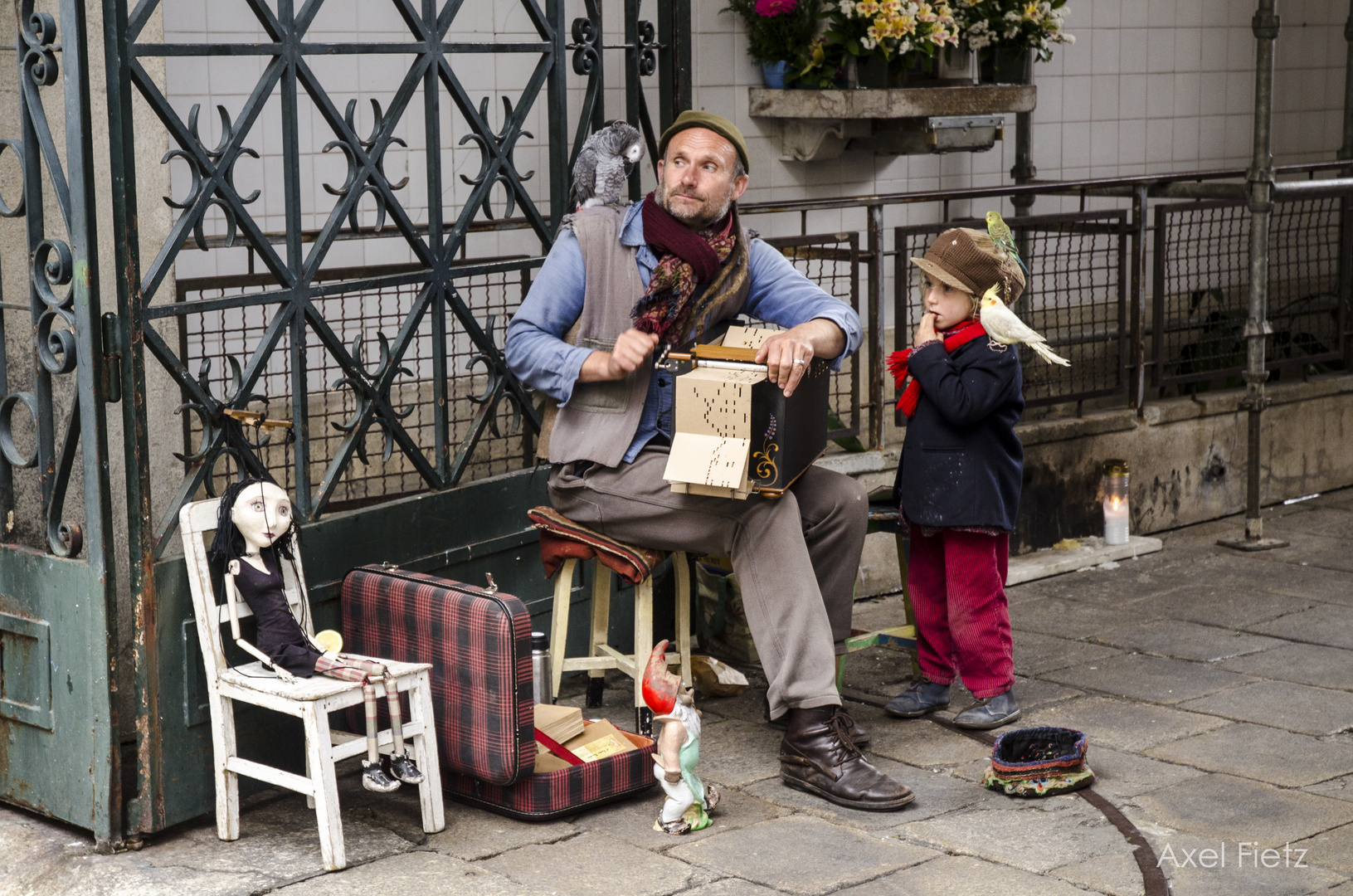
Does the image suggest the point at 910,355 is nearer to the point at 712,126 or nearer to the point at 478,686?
the point at 712,126

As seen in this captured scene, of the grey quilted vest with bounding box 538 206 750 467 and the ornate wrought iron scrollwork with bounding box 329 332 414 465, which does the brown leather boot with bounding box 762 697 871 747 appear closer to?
the grey quilted vest with bounding box 538 206 750 467

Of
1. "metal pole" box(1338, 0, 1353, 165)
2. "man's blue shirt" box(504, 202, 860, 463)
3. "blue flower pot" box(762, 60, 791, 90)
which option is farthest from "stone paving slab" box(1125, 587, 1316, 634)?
"metal pole" box(1338, 0, 1353, 165)

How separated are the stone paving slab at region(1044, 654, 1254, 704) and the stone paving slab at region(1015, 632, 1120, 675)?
0.17 ft

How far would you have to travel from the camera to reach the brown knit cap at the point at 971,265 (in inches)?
176

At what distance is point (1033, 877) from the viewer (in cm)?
362

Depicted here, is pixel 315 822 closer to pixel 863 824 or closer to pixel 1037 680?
pixel 863 824

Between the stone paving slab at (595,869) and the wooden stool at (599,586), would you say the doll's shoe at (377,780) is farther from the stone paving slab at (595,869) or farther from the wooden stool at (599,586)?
the wooden stool at (599,586)

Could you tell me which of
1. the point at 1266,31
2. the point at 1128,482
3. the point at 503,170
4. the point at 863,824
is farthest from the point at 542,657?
the point at 1266,31

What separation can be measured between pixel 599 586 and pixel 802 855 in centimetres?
115

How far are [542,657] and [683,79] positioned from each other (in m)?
2.05

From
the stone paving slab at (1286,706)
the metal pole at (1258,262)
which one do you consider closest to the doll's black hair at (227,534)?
the stone paving slab at (1286,706)

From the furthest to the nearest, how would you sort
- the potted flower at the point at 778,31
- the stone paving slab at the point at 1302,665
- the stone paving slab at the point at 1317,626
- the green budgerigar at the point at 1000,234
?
the potted flower at the point at 778,31, the stone paving slab at the point at 1317,626, the stone paving slab at the point at 1302,665, the green budgerigar at the point at 1000,234

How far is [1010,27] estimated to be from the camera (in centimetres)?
704

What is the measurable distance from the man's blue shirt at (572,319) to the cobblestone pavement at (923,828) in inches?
40.5
